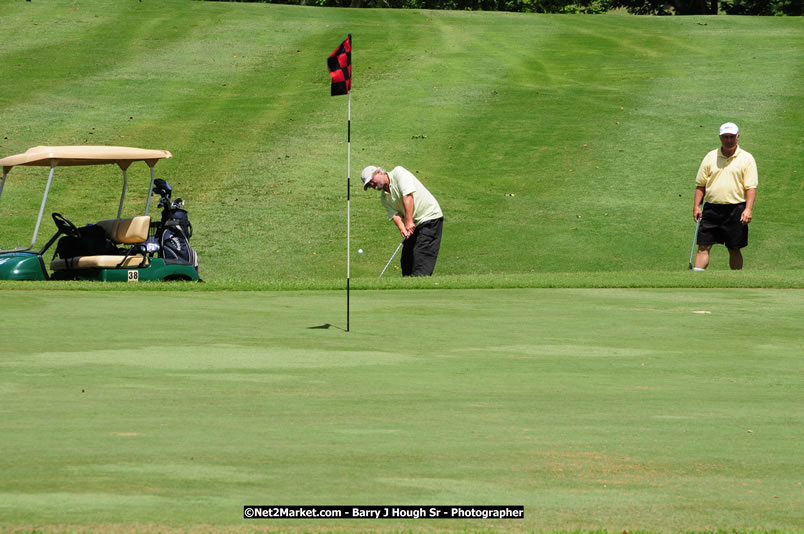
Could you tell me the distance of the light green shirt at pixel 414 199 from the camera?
1462 cm

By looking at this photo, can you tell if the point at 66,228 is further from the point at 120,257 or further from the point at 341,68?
the point at 341,68

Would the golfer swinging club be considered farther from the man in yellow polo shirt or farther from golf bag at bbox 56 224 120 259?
the man in yellow polo shirt

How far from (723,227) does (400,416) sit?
1047 cm

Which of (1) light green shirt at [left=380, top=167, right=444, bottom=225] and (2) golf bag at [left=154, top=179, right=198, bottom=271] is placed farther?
(2) golf bag at [left=154, top=179, right=198, bottom=271]

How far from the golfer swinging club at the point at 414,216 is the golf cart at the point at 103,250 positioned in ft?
7.85

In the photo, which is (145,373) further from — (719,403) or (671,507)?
(671,507)

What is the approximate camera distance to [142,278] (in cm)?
1459

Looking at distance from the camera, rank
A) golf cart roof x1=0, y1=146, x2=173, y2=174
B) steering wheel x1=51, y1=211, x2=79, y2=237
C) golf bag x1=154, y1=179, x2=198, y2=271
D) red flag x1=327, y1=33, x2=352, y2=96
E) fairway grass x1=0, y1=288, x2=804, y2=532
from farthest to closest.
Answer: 1. golf bag x1=154, y1=179, x2=198, y2=271
2. golf cart roof x1=0, y1=146, x2=173, y2=174
3. steering wheel x1=51, y1=211, x2=79, y2=237
4. red flag x1=327, y1=33, x2=352, y2=96
5. fairway grass x1=0, y1=288, x2=804, y2=532

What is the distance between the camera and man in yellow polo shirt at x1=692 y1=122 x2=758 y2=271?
1562 cm

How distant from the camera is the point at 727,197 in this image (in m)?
15.7

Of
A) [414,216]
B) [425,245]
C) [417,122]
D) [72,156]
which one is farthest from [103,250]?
[417,122]

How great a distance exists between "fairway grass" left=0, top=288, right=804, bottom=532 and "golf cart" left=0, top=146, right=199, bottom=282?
340cm

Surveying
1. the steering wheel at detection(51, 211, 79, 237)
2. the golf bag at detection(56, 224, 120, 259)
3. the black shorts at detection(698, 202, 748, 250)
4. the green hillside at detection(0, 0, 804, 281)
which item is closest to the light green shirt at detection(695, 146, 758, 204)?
the black shorts at detection(698, 202, 748, 250)

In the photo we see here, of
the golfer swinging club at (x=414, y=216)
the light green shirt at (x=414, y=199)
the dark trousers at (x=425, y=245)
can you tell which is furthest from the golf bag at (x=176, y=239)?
the dark trousers at (x=425, y=245)
